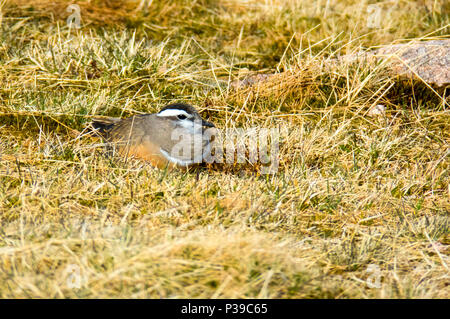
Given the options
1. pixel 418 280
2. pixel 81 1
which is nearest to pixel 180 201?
pixel 418 280

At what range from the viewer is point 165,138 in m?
4.57

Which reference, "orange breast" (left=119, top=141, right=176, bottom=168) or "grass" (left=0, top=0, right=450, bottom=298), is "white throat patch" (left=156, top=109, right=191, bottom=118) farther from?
"grass" (left=0, top=0, right=450, bottom=298)

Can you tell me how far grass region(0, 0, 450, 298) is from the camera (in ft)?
9.84

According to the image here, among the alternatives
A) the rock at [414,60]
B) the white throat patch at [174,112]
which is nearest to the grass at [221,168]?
the rock at [414,60]

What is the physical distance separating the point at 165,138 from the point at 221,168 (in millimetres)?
550

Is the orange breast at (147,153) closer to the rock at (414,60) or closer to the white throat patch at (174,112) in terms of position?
the white throat patch at (174,112)

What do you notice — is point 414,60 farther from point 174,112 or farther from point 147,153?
point 147,153

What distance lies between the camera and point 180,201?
12.5 ft

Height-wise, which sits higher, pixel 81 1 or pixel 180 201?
pixel 81 1

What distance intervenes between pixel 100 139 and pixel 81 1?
2917mm

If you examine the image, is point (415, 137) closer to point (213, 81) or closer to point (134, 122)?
point (213, 81)

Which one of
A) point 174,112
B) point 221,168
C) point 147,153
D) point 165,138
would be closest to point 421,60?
point 221,168

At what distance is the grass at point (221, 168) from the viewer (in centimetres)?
300
